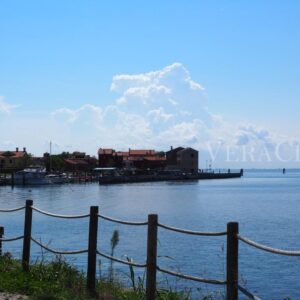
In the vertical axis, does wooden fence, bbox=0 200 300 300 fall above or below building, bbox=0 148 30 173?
below

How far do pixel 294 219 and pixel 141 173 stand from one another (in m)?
148

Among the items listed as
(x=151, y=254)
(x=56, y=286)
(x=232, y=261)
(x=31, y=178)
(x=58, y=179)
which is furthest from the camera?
(x=58, y=179)

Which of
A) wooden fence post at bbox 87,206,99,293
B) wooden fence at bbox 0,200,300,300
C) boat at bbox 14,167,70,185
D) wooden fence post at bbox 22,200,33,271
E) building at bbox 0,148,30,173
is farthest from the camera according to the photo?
building at bbox 0,148,30,173

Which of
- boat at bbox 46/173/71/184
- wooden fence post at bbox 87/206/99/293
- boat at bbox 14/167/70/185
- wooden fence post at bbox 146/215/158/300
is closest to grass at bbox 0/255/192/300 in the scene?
wooden fence post at bbox 87/206/99/293

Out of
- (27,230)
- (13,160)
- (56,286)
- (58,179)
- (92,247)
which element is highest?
(13,160)

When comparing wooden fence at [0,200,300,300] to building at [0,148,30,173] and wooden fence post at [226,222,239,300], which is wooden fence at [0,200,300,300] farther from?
building at [0,148,30,173]

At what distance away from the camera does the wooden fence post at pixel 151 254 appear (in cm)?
945

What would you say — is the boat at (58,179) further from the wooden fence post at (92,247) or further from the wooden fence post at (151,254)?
the wooden fence post at (151,254)

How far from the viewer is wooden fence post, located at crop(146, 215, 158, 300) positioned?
9.45 metres

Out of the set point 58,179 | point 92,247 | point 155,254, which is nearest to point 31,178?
point 58,179

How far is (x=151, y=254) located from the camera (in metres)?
9.55

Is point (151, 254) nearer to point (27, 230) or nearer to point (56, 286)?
point (56, 286)

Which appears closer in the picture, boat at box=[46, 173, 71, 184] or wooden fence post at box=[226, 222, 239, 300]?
wooden fence post at box=[226, 222, 239, 300]

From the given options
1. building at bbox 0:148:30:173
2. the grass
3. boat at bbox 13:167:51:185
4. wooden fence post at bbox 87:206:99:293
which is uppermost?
building at bbox 0:148:30:173
